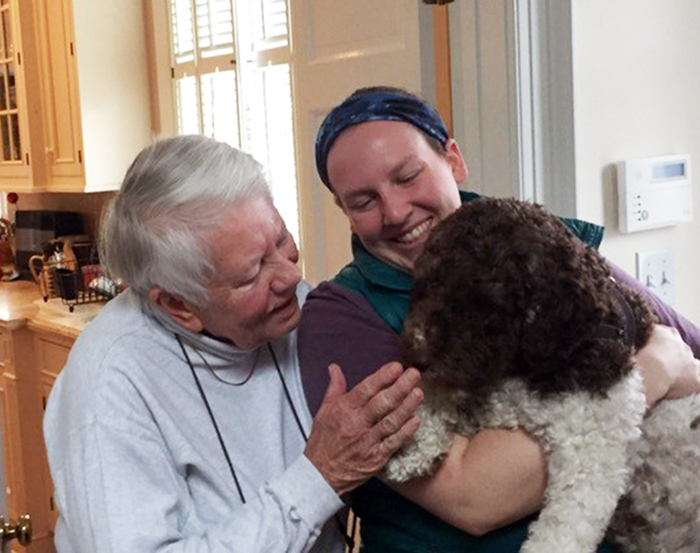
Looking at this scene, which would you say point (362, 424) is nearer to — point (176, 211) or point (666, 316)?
point (176, 211)

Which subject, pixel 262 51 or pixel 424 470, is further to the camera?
pixel 262 51

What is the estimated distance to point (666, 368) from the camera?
1.27 m

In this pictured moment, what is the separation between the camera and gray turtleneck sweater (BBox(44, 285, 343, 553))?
1254 millimetres

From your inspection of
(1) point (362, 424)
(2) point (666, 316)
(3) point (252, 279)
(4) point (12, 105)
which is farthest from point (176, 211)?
(4) point (12, 105)

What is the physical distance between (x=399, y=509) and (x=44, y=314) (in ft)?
9.14

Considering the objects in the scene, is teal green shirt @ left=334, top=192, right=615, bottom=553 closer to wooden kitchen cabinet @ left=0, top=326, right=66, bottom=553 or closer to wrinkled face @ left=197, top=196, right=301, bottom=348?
wrinkled face @ left=197, top=196, right=301, bottom=348

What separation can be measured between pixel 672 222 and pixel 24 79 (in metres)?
3.21

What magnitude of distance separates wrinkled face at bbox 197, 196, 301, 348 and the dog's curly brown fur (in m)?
0.24

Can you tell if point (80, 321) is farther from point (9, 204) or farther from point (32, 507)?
point (9, 204)

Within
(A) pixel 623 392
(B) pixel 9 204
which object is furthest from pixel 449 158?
(B) pixel 9 204

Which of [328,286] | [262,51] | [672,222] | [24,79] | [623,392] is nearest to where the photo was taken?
[623,392]

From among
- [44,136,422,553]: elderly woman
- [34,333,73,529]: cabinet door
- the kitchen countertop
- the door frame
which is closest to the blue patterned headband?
[44,136,422,553]: elderly woman

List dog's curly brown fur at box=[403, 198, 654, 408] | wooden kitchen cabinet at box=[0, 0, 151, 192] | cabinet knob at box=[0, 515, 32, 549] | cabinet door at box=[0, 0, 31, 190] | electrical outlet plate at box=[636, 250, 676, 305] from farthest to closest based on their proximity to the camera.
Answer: cabinet door at box=[0, 0, 31, 190], wooden kitchen cabinet at box=[0, 0, 151, 192], electrical outlet plate at box=[636, 250, 676, 305], cabinet knob at box=[0, 515, 32, 549], dog's curly brown fur at box=[403, 198, 654, 408]

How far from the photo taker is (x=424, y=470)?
1232 millimetres
